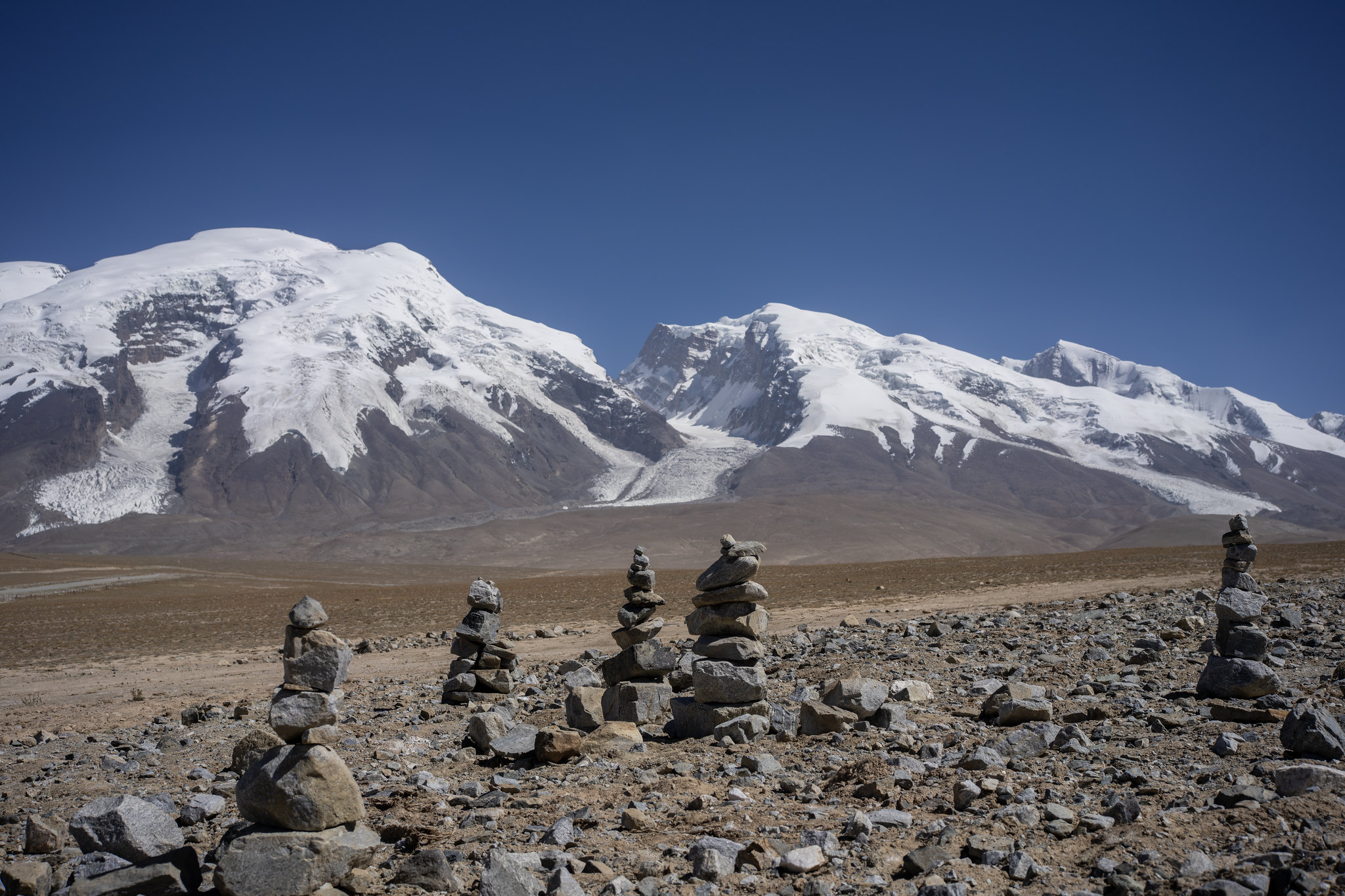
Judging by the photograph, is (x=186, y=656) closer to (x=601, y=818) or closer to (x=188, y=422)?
(x=601, y=818)

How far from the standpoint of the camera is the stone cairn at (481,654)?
17.0 m

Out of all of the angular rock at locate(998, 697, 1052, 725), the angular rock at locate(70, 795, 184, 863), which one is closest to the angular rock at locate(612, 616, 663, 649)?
the angular rock at locate(998, 697, 1052, 725)

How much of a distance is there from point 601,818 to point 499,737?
12.4 feet

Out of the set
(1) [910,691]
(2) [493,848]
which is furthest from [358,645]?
(2) [493,848]

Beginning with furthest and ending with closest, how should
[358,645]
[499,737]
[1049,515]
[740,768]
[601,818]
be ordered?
[1049,515] → [358,645] → [499,737] → [740,768] → [601,818]

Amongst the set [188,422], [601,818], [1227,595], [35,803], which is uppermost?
[188,422]

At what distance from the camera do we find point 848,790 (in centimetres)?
895

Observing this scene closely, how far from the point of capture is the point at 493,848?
23.3 feet

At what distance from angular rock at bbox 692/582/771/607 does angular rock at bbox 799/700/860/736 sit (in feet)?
6.07

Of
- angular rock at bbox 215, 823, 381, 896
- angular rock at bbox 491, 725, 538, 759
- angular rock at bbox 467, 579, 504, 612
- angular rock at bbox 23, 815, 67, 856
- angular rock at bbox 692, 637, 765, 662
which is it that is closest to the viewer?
angular rock at bbox 215, 823, 381, 896

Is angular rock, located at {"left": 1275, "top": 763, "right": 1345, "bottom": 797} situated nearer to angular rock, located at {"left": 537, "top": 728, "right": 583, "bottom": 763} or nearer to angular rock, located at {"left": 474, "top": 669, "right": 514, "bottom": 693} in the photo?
angular rock, located at {"left": 537, "top": 728, "right": 583, "bottom": 763}

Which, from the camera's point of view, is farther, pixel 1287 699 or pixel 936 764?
pixel 1287 699

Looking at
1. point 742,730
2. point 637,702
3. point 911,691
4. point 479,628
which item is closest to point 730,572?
point 742,730

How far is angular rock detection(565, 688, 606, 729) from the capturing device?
13.4 meters
